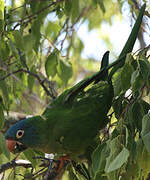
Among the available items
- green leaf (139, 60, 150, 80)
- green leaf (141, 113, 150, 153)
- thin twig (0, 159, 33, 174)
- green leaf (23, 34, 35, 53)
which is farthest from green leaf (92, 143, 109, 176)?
green leaf (23, 34, 35, 53)

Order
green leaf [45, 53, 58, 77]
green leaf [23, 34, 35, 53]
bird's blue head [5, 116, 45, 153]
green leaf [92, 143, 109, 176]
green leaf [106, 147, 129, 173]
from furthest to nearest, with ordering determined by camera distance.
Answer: green leaf [45, 53, 58, 77] → green leaf [23, 34, 35, 53] → bird's blue head [5, 116, 45, 153] → green leaf [92, 143, 109, 176] → green leaf [106, 147, 129, 173]

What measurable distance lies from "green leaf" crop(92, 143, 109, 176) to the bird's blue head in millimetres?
577

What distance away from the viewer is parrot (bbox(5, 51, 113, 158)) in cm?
202

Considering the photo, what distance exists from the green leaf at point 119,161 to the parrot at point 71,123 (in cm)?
63

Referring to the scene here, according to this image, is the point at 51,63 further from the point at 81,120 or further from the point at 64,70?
the point at 81,120

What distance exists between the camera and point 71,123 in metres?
2.04

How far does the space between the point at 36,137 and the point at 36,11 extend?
3.19 feet

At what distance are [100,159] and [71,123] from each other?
0.51 m

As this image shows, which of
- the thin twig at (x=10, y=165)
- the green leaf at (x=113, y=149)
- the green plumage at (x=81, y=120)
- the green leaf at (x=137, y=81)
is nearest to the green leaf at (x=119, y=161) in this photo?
the green leaf at (x=113, y=149)

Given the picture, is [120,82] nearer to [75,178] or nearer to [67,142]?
[67,142]

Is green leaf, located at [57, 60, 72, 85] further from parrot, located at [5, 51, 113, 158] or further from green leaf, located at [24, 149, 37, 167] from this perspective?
green leaf, located at [24, 149, 37, 167]

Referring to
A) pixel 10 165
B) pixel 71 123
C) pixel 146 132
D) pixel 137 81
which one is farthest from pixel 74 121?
pixel 146 132

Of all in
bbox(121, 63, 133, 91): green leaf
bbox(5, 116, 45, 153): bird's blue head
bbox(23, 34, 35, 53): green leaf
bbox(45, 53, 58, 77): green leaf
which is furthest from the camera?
bbox(45, 53, 58, 77): green leaf

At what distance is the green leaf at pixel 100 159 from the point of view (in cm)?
152
